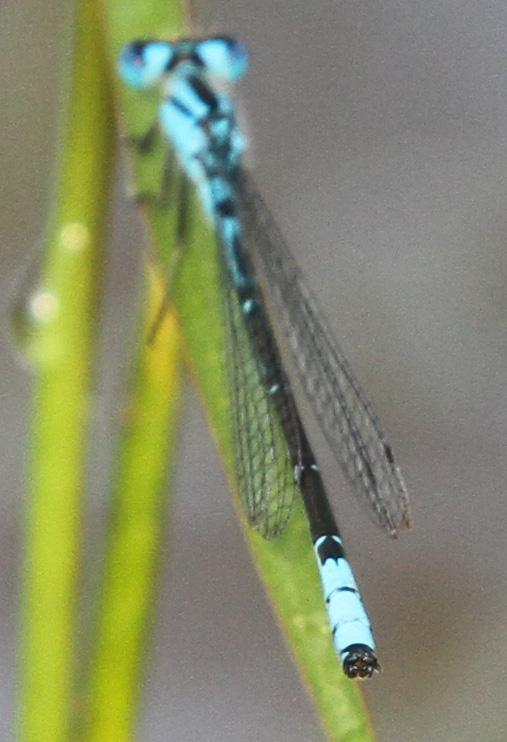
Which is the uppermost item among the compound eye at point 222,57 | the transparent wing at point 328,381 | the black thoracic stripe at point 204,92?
the compound eye at point 222,57

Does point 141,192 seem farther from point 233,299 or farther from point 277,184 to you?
point 277,184

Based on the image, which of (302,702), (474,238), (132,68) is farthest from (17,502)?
(132,68)

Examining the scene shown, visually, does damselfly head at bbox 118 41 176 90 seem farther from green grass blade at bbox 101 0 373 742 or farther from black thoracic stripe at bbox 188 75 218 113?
black thoracic stripe at bbox 188 75 218 113

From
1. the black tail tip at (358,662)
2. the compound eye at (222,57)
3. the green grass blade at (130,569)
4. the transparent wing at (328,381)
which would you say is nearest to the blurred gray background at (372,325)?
the transparent wing at (328,381)

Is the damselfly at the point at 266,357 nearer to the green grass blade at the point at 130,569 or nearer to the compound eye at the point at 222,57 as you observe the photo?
the compound eye at the point at 222,57

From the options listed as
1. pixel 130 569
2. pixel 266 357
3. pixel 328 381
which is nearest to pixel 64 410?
pixel 130 569

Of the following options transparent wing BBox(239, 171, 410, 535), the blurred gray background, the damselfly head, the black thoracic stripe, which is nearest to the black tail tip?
transparent wing BBox(239, 171, 410, 535)

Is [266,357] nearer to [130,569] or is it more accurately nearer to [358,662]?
[130,569]
